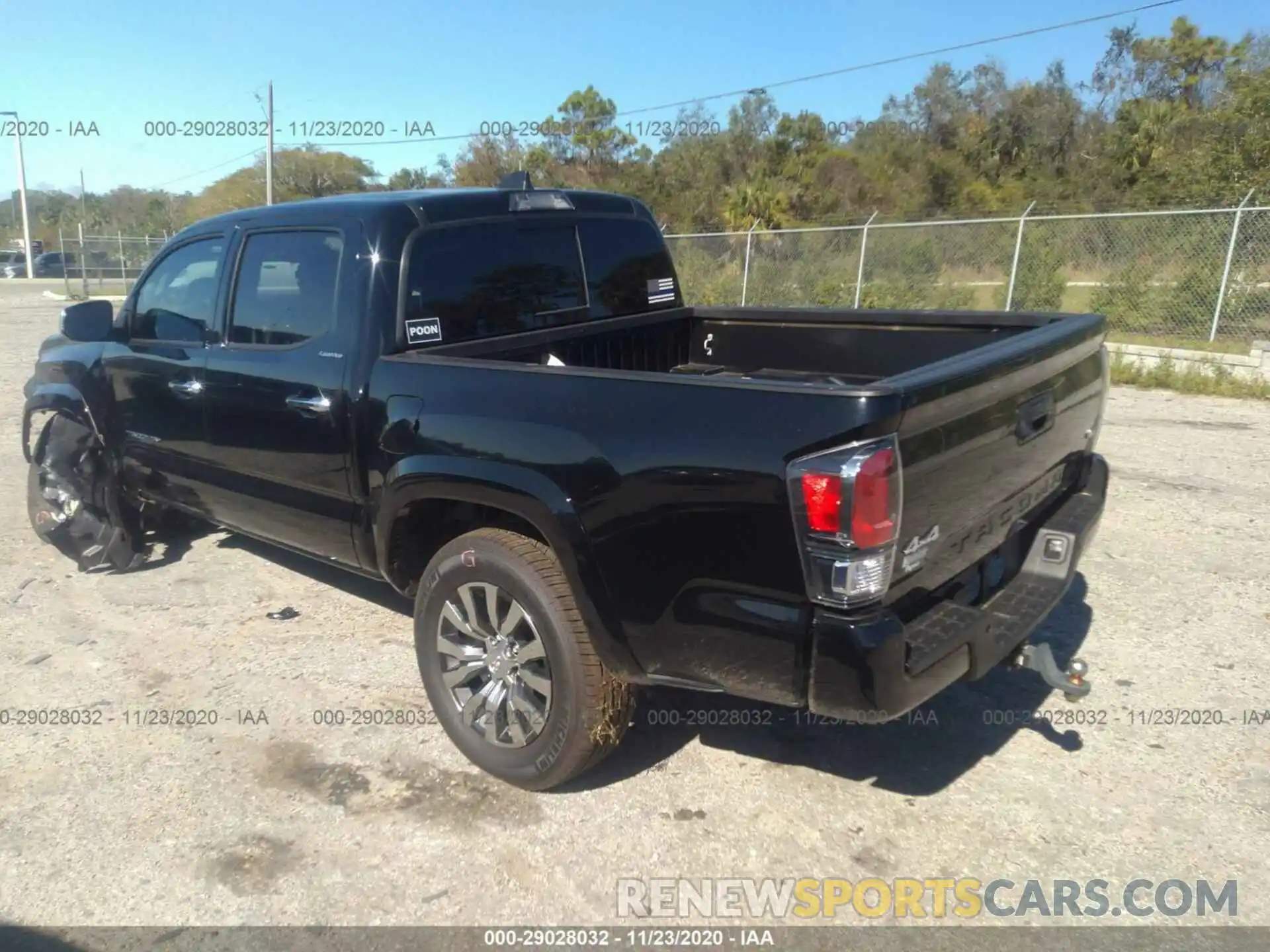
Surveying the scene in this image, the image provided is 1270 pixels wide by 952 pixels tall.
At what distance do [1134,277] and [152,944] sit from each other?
14.4 metres

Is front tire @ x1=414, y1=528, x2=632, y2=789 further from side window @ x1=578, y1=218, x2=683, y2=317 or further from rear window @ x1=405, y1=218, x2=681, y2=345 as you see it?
side window @ x1=578, y1=218, x2=683, y2=317

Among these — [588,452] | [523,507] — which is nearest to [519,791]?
[523,507]

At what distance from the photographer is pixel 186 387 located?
4402 millimetres

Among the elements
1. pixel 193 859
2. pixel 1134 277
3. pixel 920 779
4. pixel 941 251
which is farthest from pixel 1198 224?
pixel 193 859

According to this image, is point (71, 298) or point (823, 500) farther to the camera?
point (71, 298)

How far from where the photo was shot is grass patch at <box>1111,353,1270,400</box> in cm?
1114

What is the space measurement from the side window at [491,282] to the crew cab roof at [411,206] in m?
0.07

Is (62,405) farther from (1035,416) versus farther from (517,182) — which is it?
(1035,416)

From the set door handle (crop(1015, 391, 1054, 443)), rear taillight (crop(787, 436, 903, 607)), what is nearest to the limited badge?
rear taillight (crop(787, 436, 903, 607))

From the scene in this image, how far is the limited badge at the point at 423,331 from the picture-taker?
11.7 feet

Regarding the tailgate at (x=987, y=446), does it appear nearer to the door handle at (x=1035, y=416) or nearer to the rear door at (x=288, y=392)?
the door handle at (x=1035, y=416)

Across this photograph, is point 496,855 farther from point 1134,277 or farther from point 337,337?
point 1134,277

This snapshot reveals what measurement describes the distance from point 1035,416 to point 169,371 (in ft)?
12.4

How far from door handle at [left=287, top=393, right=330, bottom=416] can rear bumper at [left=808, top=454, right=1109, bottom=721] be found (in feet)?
6.99
